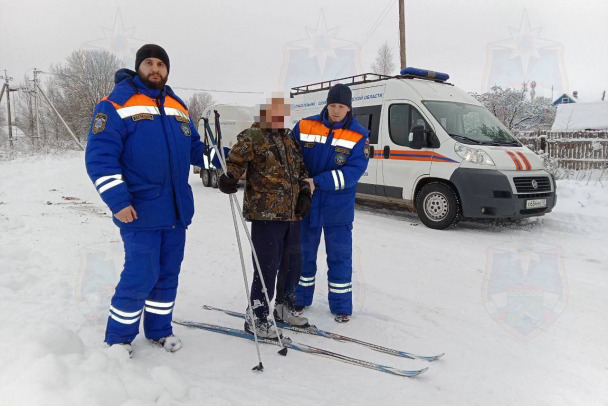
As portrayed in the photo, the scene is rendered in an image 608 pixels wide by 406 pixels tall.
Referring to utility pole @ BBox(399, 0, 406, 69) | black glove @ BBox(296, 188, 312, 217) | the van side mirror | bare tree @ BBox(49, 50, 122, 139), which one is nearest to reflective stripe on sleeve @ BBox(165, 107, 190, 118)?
black glove @ BBox(296, 188, 312, 217)

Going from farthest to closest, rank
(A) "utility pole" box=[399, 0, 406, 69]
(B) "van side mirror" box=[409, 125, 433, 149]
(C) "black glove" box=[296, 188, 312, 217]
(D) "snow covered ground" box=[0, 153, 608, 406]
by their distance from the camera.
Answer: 1. (A) "utility pole" box=[399, 0, 406, 69]
2. (B) "van side mirror" box=[409, 125, 433, 149]
3. (C) "black glove" box=[296, 188, 312, 217]
4. (D) "snow covered ground" box=[0, 153, 608, 406]

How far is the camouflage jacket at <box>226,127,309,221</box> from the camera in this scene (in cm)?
313

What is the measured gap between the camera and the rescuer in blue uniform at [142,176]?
2684 mm

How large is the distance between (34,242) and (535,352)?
18.9 ft

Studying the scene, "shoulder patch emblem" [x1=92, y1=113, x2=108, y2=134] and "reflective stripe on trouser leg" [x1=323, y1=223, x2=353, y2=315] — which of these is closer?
"shoulder patch emblem" [x1=92, y1=113, x2=108, y2=134]

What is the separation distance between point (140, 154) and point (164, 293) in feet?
3.31

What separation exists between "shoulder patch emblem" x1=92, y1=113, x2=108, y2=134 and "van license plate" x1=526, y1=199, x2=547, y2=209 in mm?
6715

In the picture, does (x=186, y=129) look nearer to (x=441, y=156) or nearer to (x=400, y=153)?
(x=441, y=156)

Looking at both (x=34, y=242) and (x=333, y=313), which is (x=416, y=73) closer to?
(x=333, y=313)

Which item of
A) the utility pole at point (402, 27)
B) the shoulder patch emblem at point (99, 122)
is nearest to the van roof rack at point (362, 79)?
the shoulder patch emblem at point (99, 122)

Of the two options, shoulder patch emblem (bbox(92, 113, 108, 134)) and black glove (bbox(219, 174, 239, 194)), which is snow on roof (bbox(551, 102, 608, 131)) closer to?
black glove (bbox(219, 174, 239, 194))

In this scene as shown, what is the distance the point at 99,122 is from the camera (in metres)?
2.69

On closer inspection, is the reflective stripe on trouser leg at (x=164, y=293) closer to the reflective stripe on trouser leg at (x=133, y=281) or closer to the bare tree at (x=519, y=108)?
the reflective stripe on trouser leg at (x=133, y=281)

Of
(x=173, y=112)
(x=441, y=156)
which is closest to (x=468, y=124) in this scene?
(x=441, y=156)
